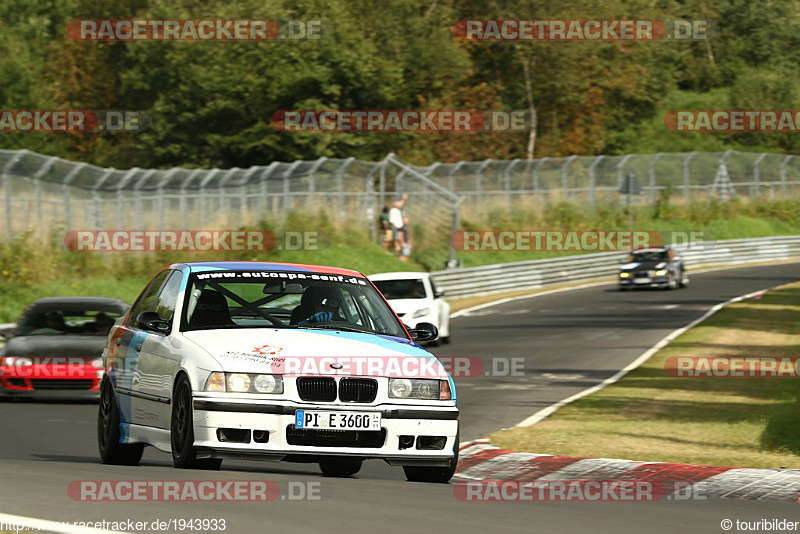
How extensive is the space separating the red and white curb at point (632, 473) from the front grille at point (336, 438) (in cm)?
215

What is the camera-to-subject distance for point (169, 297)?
33.1 feet

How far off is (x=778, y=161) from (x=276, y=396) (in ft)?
187

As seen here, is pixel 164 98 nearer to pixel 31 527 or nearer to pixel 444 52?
pixel 444 52

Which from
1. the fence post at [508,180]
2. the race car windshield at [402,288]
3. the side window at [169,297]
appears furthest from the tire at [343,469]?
the fence post at [508,180]

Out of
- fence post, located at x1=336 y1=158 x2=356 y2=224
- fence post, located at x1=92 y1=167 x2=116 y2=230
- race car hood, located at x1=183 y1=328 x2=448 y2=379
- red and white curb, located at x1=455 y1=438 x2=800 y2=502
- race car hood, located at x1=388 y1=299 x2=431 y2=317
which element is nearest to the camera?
race car hood, located at x1=183 y1=328 x2=448 y2=379

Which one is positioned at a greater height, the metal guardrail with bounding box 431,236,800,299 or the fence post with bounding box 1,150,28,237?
the fence post with bounding box 1,150,28,237

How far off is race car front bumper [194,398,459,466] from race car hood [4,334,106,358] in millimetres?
9244

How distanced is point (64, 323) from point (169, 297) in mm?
8919

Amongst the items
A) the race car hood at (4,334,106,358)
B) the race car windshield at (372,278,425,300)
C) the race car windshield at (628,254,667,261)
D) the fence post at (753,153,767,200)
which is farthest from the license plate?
the fence post at (753,153,767,200)

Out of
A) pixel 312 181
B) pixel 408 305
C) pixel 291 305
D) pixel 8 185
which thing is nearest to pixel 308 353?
pixel 291 305

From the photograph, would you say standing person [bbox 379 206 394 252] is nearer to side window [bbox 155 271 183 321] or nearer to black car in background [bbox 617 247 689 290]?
black car in background [bbox 617 247 689 290]

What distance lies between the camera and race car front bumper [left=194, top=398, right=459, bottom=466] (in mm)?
8711

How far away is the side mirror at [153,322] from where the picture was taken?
9.68m

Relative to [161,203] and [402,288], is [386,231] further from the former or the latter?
[402,288]
